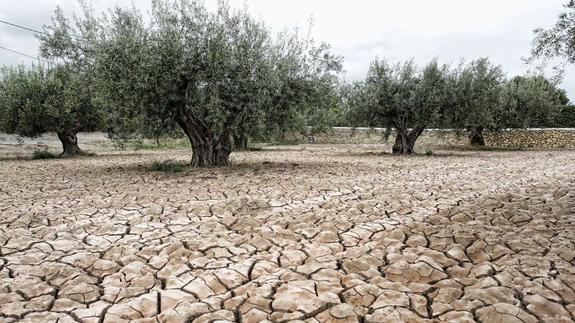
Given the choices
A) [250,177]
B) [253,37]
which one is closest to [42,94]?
[253,37]

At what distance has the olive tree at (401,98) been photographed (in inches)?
632

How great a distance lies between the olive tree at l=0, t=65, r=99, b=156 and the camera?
1430 centimetres

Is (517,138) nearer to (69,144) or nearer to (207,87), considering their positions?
(207,87)

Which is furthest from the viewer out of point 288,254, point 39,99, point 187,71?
point 39,99

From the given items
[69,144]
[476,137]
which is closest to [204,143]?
[69,144]

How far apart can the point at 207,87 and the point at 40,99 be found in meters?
9.11

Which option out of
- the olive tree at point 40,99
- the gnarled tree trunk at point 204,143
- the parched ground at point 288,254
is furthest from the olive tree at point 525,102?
the olive tree at point 40,99

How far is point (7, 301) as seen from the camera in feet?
9.87

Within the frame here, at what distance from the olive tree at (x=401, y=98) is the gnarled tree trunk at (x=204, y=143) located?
25.8 ft

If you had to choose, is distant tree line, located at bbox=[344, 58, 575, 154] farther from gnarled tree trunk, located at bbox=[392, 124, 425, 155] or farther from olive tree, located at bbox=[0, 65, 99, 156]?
olive tree, located at bbox=[0, 65, 99, 156]

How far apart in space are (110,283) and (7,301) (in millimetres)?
753

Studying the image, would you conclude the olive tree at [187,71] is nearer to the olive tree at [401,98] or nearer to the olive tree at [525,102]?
the olive tree at [401,98]

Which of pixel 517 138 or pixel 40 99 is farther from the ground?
pixel 40 99

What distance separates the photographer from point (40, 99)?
578 inches
